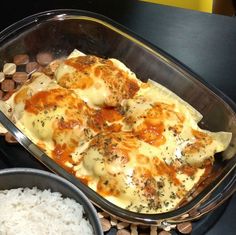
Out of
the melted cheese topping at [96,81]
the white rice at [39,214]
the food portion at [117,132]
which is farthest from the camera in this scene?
the melted cheese topping at [96,81]

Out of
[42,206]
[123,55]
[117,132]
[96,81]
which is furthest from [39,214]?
[123,55]

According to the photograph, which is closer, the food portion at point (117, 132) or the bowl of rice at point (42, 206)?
the bowl of rice at point (42, 206)

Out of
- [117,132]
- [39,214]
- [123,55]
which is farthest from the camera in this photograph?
[123,55]

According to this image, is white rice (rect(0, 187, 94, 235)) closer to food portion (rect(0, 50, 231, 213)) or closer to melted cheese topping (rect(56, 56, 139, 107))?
food portion (rect(0, 50, 231, 213))

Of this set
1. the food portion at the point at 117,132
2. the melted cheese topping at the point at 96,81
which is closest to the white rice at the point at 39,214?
the food portion at the point at 117,132

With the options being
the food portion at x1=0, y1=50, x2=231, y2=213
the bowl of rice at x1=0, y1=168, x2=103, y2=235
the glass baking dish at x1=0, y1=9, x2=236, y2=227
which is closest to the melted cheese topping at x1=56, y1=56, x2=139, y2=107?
the food portion at x1=0, y1=50, x2=231, y2=213

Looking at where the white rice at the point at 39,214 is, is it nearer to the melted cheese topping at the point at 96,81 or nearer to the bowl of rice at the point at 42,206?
the bowl of rice at the point at 42,206

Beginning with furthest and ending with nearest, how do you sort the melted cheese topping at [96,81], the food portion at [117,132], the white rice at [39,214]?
the melted cheese topping at [96,81], the food portion at [117,132], the white rice at [39,214]

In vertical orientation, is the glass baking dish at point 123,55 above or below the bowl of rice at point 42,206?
above

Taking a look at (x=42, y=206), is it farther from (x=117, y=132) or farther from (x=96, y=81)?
(x=96, y=81)
